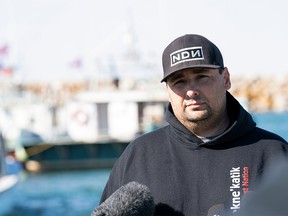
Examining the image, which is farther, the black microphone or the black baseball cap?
the black baseball cap

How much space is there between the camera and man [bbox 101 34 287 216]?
2.17 meters

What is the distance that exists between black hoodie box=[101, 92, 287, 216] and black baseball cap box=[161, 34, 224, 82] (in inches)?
7.8

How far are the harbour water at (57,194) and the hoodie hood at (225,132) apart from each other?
19391mm

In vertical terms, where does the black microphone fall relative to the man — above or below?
below

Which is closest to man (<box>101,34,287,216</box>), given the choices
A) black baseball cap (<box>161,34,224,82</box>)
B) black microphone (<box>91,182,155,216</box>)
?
black baseball cap (<box>161,34,224,82</box>)

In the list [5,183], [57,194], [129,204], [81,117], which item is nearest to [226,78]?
[129,204]

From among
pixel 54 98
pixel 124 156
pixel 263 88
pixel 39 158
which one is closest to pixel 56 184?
pixel 39 158

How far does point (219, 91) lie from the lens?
2.22 m

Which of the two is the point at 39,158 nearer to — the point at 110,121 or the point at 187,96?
the point at 110,121

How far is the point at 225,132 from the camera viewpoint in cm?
222

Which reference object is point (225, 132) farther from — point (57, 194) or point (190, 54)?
point (57, 194)

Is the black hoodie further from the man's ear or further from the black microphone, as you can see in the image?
the black microphone

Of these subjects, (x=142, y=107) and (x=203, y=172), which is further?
(x=142, y=107)

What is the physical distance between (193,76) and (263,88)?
305ft
